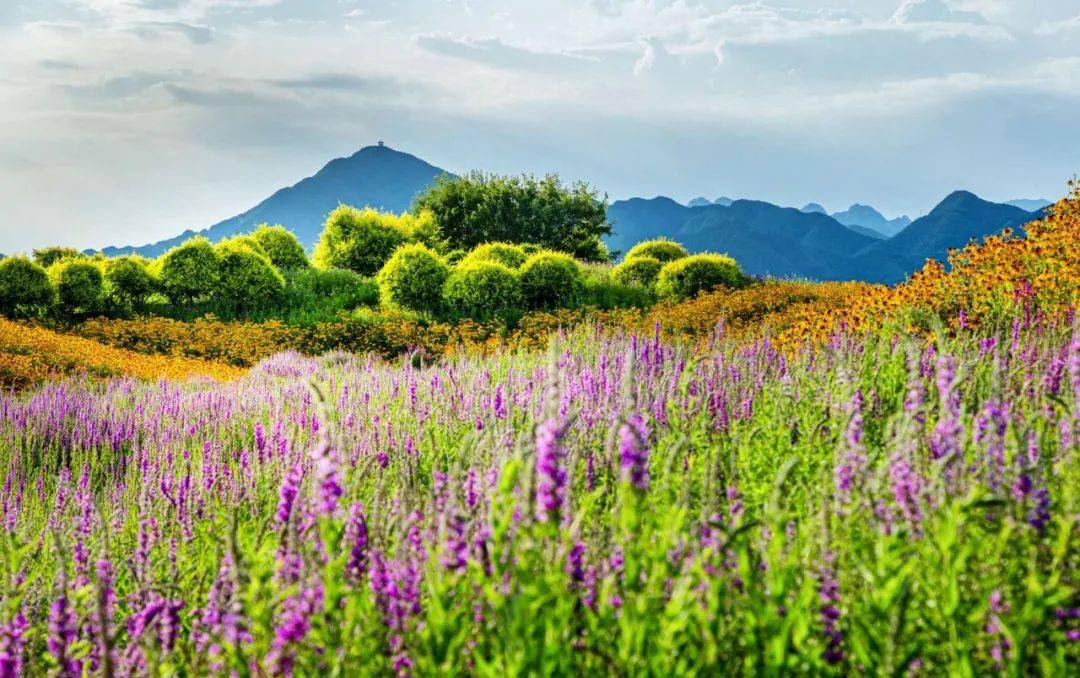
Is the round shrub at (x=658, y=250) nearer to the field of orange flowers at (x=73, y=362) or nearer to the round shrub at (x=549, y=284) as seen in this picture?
the round shrub at (x=549, y=284)

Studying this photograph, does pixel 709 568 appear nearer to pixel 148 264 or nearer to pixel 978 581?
pixel 978 581

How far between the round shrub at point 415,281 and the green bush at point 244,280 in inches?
122

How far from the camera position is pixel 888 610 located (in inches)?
79.1

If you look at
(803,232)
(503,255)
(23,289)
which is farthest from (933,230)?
(23,289)

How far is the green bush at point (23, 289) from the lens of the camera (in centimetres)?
1867

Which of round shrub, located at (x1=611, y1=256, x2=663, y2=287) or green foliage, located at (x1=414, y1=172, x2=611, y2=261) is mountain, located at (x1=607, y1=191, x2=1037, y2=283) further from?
round shrub, located at (x1=611, y1=256, x2=663, y2=287)

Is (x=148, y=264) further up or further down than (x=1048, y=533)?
further up

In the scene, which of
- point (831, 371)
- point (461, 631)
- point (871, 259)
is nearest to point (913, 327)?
point (831, 371)

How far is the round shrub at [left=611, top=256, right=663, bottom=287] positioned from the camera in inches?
828

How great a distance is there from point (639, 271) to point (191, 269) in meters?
10.9

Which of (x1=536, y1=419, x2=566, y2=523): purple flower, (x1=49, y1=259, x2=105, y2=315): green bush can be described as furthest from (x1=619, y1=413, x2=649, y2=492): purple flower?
(x1=49, y1=259, x2=105, y2=315): green bush

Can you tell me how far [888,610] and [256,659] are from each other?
60.4 inches

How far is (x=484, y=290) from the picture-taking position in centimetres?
1864

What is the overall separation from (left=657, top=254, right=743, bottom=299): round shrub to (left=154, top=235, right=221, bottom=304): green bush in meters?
10.6
